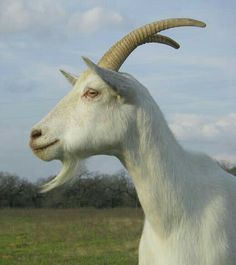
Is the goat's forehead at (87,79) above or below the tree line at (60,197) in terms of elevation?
above

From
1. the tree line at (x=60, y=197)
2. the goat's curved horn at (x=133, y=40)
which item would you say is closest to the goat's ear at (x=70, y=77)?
the goat's curved horn at (x=133, y=40)

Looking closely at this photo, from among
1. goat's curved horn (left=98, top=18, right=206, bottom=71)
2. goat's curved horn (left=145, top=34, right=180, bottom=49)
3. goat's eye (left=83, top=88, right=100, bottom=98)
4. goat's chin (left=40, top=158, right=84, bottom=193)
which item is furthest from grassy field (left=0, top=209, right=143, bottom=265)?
goat's eye (left=83, top=88, right=100, bottom=98)

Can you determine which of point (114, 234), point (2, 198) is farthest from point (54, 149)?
point (2, 198)

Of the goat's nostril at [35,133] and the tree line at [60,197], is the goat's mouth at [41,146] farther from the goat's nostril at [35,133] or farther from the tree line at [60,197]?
the tree line at [60,197]

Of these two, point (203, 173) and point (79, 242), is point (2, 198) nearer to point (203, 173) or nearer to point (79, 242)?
point (79, 242)

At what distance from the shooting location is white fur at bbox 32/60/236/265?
5.08 m

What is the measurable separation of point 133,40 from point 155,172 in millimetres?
1116

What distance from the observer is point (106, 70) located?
5.00m

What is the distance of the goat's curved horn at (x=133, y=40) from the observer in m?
5.37

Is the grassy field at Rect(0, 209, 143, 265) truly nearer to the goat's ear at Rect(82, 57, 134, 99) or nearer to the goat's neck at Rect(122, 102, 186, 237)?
the goat's neck at Rect(122, 102, 186, 237)

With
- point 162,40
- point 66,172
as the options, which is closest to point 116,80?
point 66,172

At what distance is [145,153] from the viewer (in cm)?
516

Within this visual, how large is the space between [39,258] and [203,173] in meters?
11.7

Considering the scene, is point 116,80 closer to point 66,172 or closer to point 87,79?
point 87,79
